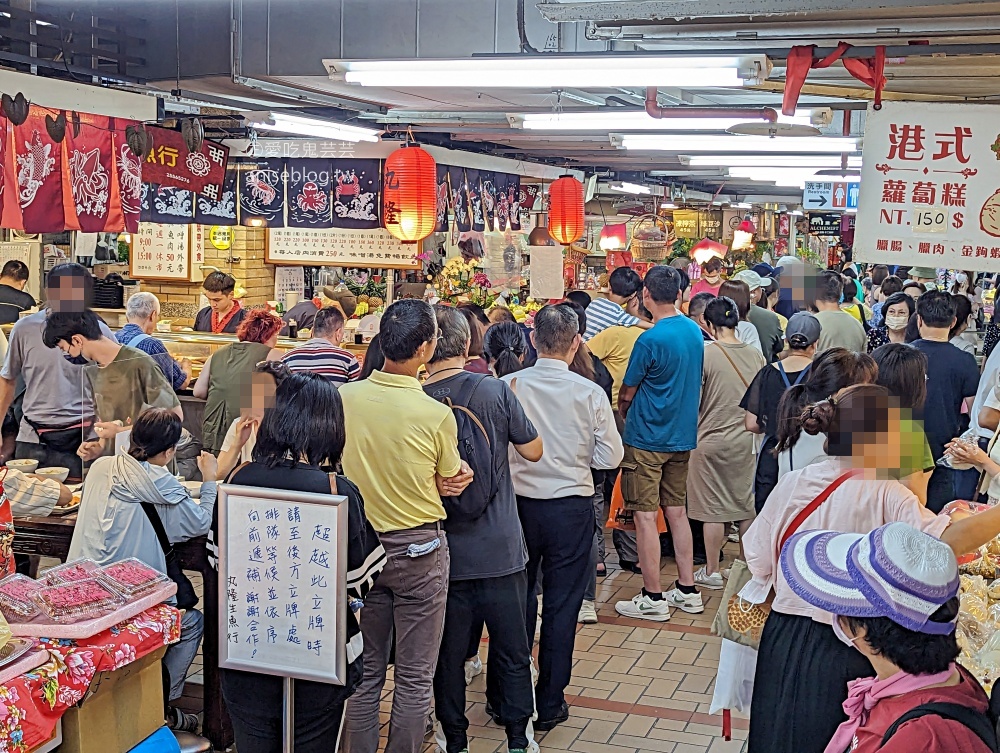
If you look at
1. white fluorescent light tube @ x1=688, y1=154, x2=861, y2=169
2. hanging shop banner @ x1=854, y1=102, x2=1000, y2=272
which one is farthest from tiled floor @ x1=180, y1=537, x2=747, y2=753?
white fluorescent light tube @ x1=688, y1=154, x2=861, y2=169

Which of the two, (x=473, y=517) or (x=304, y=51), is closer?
(x=473, y=517)

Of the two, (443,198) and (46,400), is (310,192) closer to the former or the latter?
(443,198)

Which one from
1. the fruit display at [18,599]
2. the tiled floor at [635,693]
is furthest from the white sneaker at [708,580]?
the fruit display at [18,599]

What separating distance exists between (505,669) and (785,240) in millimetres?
32049

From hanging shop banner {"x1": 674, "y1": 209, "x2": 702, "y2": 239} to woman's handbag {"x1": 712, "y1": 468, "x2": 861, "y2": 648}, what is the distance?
21.9 m

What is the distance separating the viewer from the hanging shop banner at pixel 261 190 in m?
12.7

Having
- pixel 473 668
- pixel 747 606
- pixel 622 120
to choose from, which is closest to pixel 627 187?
pixel 622 120

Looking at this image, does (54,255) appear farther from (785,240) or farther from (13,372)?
(785,240)

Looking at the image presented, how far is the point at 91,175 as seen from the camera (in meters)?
8.79

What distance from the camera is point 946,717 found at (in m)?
2.51

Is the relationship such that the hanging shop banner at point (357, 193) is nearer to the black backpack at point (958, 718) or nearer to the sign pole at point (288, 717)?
the sign pole at point (288, 717)

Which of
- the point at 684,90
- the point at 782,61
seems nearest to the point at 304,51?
the point at 684,90

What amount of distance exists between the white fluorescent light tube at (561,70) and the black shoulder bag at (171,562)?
2811 mm

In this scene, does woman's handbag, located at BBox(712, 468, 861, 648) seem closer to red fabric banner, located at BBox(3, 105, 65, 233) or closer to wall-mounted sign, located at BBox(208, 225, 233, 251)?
red fabric banner, located at BBox(3, 105, 65, 233)
